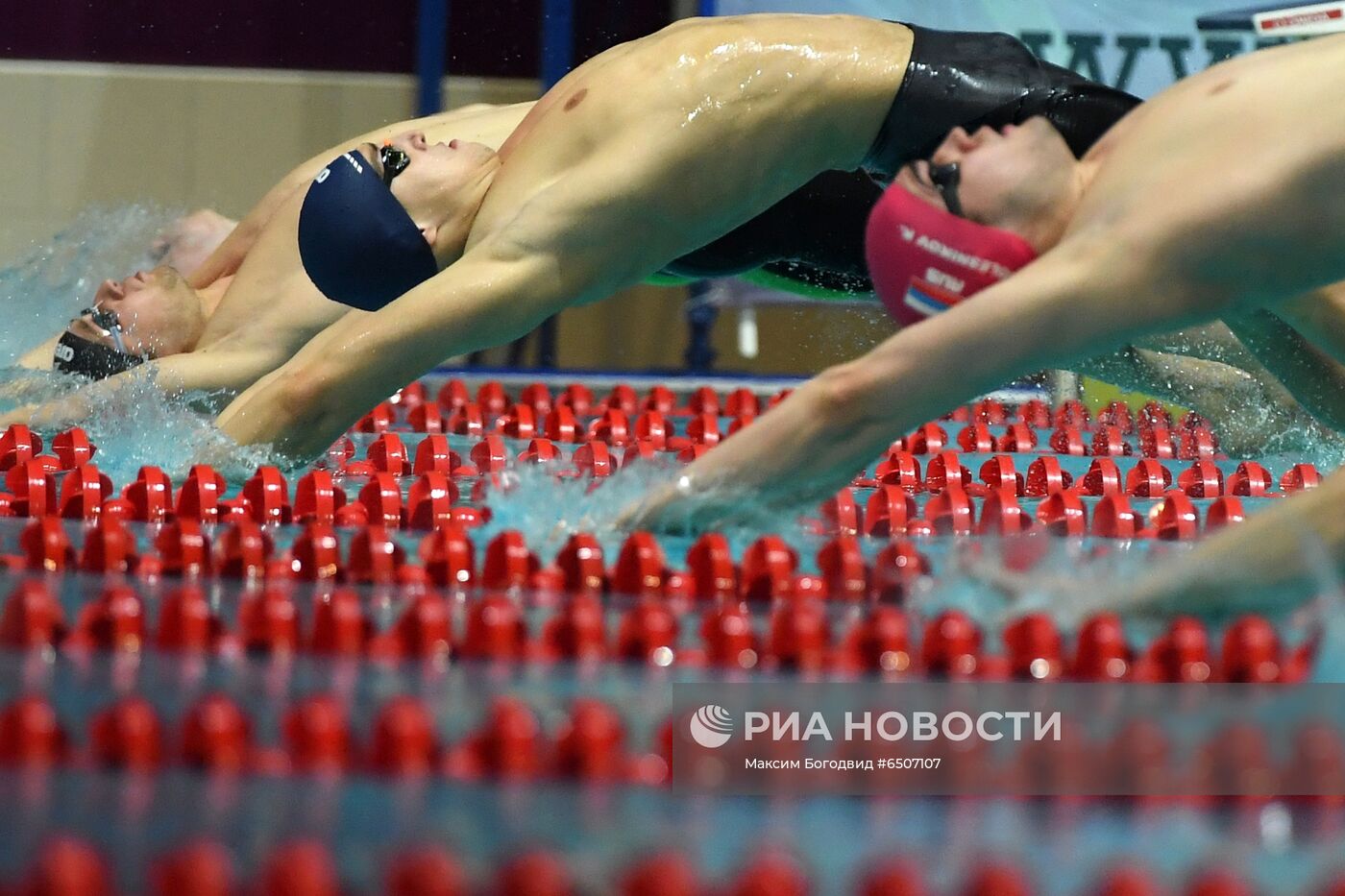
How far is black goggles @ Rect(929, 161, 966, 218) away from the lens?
2342mm

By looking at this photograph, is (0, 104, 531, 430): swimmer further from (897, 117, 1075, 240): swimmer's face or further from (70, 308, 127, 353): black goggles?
(897, 117, 1075, 240): swimmer's face

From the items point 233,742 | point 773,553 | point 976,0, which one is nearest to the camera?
point 233,742

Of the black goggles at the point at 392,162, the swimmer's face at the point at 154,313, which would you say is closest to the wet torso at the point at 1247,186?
the black goggles at the point at 392,162

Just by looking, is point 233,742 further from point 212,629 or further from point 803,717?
point 803,717

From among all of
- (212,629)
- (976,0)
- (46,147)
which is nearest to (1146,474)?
(212,629)

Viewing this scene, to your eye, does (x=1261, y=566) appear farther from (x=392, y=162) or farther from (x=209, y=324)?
(x=209, y=324)

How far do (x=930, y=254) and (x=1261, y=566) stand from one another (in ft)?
2.12

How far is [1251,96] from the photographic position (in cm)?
216

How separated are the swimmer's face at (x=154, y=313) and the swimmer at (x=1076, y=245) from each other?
2129mm

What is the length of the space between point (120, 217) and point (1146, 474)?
4.51 metres

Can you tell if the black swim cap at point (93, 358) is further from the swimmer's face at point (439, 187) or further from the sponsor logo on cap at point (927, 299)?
the sponsor logo on cap at point (927, 299)

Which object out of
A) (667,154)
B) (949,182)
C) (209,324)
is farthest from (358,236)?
(949,182)

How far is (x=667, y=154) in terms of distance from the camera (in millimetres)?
2859

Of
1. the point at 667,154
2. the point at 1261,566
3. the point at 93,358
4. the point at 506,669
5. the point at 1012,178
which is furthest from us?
the point at 93,358
